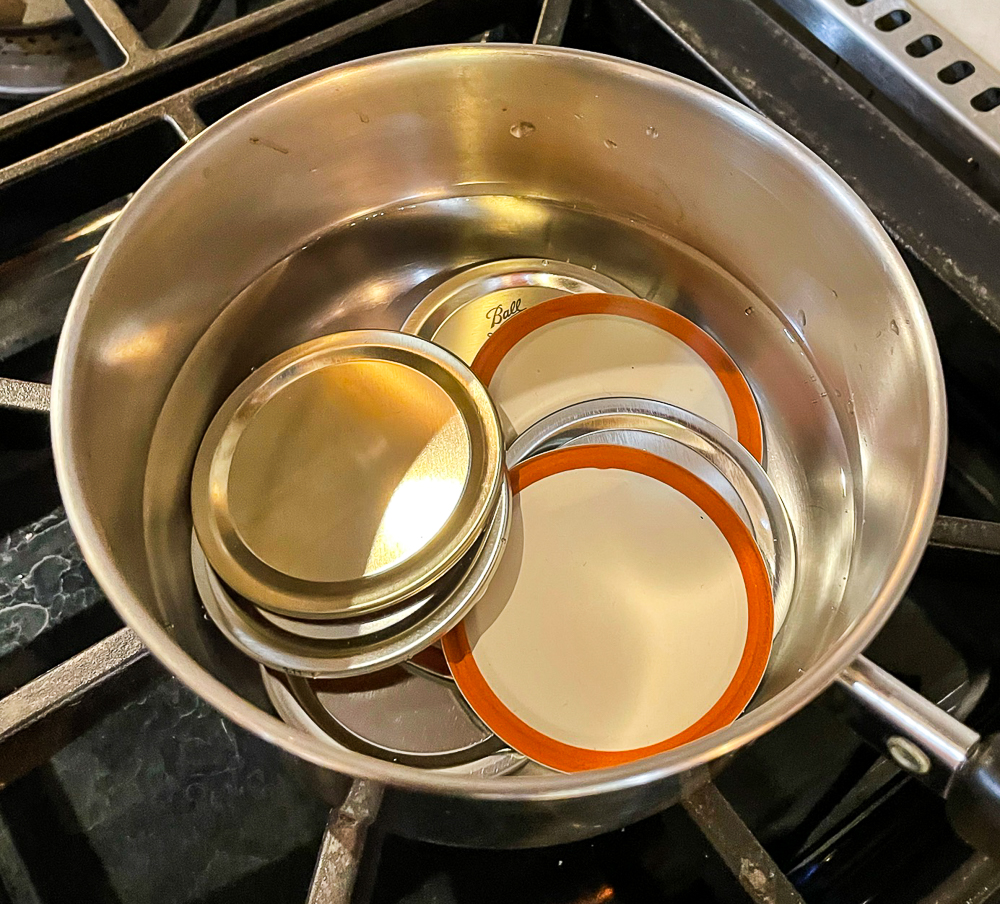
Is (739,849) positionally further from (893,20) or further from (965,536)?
(893,20)

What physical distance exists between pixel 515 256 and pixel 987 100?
414 mm

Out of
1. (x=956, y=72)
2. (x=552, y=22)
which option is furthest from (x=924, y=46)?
(x=552, y=22)

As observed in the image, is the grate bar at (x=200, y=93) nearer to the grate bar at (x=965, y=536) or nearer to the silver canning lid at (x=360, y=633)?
the silver canning lid at (x=360, y=633)

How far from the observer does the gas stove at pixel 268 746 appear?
509 millimetres

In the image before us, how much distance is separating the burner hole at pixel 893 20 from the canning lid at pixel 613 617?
0.39 metres

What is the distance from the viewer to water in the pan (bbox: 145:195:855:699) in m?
Result: 0.65

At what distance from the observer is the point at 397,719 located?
1.98 feet

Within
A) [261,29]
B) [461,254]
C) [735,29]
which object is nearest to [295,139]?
[261,29]

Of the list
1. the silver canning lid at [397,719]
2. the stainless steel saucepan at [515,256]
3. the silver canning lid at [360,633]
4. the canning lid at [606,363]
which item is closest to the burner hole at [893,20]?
the stainless steel saucepan at [515,256]

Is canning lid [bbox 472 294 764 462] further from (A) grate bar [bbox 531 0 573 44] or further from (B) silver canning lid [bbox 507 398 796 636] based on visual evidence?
(A) grate bar [bbox 531 0 573 44]

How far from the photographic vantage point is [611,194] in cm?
75

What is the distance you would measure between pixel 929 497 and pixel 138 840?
0.56 metres

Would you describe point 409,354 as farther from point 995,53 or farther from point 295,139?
point 995,53

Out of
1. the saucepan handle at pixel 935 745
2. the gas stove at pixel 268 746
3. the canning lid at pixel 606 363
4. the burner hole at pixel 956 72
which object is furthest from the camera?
the canning lid at pixel 606 363
